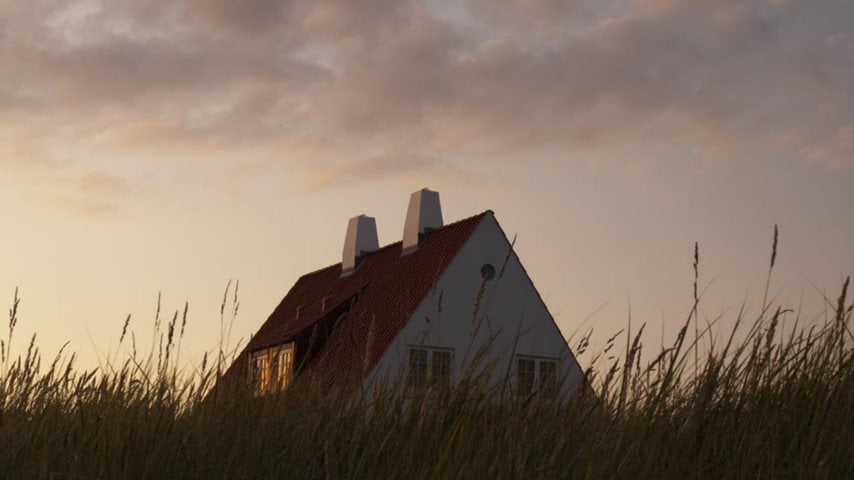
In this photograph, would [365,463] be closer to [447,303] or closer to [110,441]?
[110,441]

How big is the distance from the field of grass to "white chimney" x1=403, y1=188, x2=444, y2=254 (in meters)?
23.4

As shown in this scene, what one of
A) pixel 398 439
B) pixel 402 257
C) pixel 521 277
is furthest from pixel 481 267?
pixel 398 439

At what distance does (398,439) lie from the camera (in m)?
4.52

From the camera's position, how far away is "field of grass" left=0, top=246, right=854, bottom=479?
399 centimetres

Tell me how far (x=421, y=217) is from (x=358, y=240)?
11.9 ft

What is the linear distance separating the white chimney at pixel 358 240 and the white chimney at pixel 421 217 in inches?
115

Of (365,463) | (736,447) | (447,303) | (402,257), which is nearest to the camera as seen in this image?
(736,447)

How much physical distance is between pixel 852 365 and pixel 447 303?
20.3 metres

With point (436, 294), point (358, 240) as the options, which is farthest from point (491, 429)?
point (358, 240)

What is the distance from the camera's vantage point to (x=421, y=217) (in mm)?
28656

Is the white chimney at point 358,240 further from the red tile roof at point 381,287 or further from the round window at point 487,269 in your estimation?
the round window at point 487,269

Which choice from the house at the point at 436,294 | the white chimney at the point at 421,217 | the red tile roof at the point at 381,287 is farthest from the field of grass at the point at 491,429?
the white chimney at the point at 421,217

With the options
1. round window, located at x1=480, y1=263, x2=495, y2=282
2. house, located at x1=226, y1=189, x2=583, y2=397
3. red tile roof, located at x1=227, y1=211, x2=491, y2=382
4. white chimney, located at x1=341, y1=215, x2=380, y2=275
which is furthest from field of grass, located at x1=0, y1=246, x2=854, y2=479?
white chimney, located at x1=341, y1=215, x2=380, y2=275

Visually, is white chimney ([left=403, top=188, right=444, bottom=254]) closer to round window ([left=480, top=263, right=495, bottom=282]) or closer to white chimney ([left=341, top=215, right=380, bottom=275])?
white chimney ([left=341, top=215, right=380, bottom=275])
